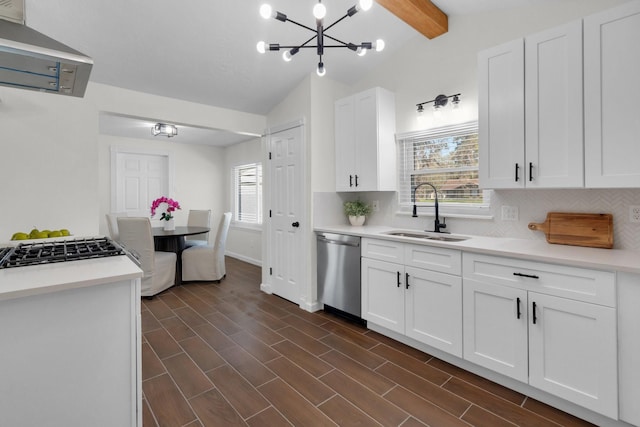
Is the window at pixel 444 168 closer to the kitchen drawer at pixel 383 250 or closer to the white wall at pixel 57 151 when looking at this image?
the kitchen drawer at pixel 383 250

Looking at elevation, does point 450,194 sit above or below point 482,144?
below

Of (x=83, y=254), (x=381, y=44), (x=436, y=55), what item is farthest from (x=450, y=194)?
(x=83, y=254)

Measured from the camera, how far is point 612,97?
181 cm

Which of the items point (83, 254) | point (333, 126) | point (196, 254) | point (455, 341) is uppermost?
point (333, 126)

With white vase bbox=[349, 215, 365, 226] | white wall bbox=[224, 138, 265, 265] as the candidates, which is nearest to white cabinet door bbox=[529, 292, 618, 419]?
white vase bbox=[349, 215, 365, 226]

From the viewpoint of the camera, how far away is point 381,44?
2.04 metres

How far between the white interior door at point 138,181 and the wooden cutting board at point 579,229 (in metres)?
6.02

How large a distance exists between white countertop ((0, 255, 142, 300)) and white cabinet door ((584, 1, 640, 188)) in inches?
100

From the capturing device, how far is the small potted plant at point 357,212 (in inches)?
138

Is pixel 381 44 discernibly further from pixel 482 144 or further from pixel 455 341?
pixel 455 341

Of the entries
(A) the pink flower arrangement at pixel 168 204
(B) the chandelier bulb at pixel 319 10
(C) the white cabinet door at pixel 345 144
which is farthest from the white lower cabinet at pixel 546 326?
(A) the pink flower arrangement at pixel 168 204

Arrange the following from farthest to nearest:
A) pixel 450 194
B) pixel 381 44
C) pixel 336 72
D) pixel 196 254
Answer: pixel 196 254, pixel 336 72, pixel 450 194, pixel 381 44

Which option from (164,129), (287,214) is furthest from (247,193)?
(287,214)

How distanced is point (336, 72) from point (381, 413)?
3.20m
